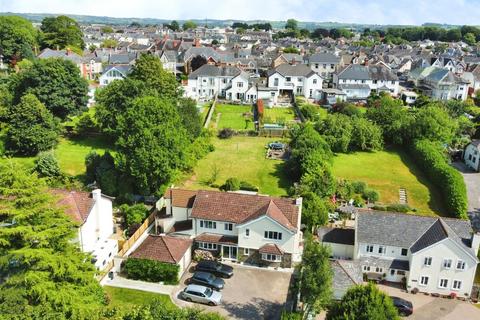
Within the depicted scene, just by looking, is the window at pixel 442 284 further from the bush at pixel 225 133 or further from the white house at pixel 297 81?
the white house at pixel 297 81

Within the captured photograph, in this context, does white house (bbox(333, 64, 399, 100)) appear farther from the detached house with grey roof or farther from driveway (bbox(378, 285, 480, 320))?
driveway (bbox(378, 285, 480, 320))

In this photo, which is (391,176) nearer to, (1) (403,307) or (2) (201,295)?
(1) (403,307)

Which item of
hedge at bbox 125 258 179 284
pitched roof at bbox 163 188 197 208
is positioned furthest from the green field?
hedge at bbox 125 258 179 284

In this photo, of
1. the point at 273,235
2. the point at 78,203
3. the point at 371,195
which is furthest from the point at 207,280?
the point at 371,195

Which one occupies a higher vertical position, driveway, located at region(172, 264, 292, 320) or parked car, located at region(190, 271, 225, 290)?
parked car, located at region(190, 271, 225, 290)

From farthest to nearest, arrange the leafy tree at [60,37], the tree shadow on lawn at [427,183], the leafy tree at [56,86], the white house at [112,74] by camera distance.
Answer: the leafy tree at [60,37]
the white house at [112,74]
the leafy tree at [56,86]
the tree shadow on lawn at [427,183]

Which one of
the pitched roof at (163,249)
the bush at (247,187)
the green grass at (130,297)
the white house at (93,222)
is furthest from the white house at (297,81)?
the green grass at (130,297)
